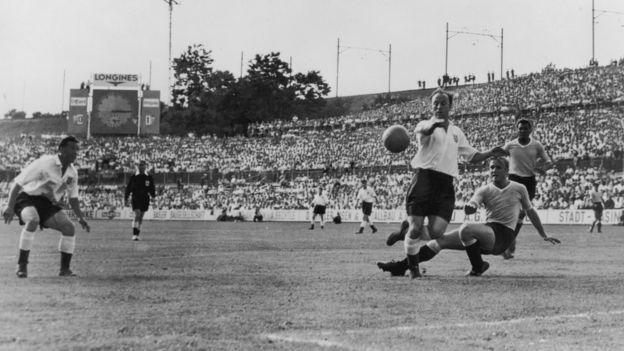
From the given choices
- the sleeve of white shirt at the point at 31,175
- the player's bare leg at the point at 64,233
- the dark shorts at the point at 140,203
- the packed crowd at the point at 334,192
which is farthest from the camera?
the packed crowd at the point at 334,192

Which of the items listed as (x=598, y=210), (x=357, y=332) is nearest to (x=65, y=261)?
(x=357, y=332)

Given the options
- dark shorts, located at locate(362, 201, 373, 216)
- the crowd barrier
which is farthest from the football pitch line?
the crowd barrier

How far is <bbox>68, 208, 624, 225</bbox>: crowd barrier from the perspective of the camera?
1588 inches

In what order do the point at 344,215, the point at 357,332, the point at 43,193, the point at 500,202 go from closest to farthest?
1. the point at 357,332
2. the point at 43,193
3. the point at 500,202
4. the point at 344,215

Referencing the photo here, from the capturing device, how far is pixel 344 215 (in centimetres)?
4944

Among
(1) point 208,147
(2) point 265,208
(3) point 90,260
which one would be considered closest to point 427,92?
(1) point 208,147

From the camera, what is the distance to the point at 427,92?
8850 cm

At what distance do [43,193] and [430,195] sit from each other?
15.4 feet

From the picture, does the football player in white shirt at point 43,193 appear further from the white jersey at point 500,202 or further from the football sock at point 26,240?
the white jersey at point 500,202

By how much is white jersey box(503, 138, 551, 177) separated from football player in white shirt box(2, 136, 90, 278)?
6.87 m

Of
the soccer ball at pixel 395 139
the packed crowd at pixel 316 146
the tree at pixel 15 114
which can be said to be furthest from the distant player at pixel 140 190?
the tree at pixel 15 114

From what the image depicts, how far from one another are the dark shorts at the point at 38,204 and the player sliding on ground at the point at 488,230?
414 centimetres

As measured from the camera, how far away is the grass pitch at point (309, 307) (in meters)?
5.45

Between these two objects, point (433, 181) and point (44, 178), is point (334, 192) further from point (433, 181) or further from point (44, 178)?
point (433, 181)
